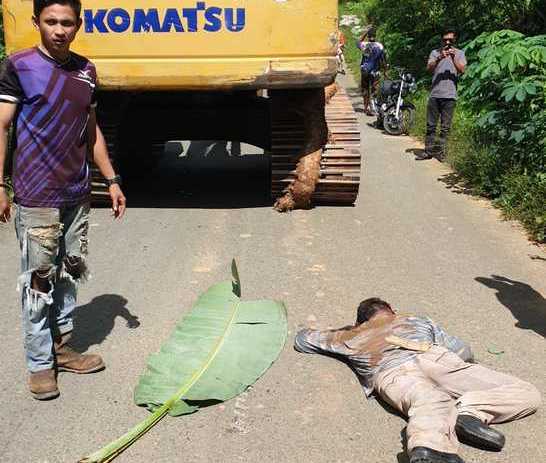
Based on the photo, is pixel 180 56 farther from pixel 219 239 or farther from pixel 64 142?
pixel 64 142

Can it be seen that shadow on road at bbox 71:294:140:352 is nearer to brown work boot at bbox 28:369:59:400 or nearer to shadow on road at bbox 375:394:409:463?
brown work boot at bbox 28:369:59:400

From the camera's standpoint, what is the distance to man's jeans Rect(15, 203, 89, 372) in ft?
11.0

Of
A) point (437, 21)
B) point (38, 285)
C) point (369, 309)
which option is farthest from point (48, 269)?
point (437, 21)

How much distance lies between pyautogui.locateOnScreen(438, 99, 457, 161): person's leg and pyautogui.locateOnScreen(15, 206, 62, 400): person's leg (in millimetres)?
7384

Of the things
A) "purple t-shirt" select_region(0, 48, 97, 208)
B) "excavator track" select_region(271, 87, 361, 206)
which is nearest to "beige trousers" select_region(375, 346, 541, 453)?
"purple t-shirt" select_region(0, 48, 97, 208)

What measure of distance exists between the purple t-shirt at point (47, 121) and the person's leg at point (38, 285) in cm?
9

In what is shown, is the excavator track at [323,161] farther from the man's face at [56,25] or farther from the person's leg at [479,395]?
the man's face at [56,25]

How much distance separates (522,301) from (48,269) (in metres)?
3.19

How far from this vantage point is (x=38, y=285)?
11.3 ft

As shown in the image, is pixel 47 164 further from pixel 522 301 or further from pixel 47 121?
pixel 522 301

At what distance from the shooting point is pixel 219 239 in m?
6.11

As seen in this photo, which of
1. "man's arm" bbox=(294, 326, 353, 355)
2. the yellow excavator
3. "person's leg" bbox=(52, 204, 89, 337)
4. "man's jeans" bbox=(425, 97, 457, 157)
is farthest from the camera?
"man's jeans" bbox=(425, 97, 457, 157)

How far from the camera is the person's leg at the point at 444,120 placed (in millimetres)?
9859

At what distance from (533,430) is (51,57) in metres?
2.90
